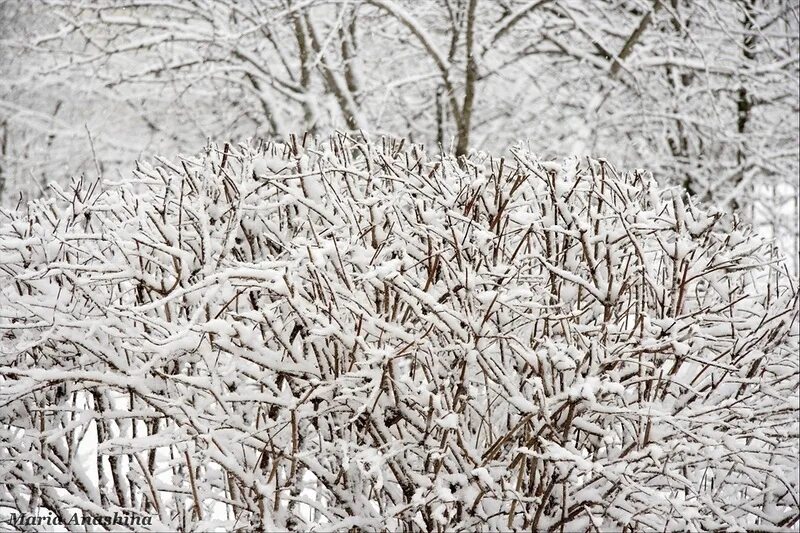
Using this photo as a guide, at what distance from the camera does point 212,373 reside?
2297 millimetres

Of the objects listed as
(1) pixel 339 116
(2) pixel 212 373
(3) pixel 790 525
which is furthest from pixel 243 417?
(1) pixel 339 116

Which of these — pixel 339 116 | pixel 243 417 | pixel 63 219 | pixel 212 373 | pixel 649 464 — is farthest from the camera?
pixel 339 116

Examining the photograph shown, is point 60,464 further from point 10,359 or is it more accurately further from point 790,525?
point 790,525

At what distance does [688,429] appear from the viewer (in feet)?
7.15

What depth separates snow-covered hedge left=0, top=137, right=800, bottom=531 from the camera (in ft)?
7.10

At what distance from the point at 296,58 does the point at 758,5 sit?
6.34m

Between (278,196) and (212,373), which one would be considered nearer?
(212,373)

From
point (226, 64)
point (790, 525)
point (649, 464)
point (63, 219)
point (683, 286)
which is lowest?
point (790, 525)

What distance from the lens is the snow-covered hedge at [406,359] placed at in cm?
216

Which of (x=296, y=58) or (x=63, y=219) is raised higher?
(x=296, y=58)

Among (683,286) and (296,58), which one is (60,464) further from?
(296,58)

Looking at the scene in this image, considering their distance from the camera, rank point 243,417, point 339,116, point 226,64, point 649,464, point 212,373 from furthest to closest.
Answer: point 226,64, point 339,116, point 243,417, point 212,373, point 649,464

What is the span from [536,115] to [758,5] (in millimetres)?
3437

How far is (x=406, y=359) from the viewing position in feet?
7.46
